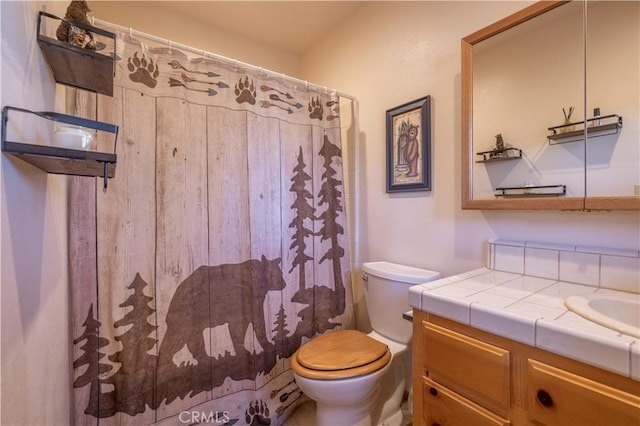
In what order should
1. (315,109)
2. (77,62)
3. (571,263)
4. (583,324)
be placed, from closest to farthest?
(583,324)
(77,62)
(571,263)
(315,109)

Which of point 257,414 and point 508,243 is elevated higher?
point 508,243

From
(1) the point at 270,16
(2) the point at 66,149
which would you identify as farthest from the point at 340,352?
(1) the point at 270,16

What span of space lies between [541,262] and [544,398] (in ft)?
1.90

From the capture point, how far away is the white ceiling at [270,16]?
1.90m

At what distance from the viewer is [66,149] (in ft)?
2.03

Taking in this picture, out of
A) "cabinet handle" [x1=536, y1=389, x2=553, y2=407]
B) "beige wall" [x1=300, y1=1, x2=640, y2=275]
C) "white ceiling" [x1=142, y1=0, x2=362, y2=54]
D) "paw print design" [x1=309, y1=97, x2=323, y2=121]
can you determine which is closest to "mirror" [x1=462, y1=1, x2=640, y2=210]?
"beige wall" [x1=300, y1=1, x2=640, y2=275]

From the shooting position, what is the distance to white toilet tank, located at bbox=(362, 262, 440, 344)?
142cm

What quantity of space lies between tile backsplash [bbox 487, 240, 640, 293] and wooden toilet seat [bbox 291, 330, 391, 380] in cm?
66

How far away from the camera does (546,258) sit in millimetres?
1076

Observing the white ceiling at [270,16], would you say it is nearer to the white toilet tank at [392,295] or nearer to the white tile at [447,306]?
the white toilet tank at [392,295]

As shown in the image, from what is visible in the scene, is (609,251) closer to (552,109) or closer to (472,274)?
(472,274)

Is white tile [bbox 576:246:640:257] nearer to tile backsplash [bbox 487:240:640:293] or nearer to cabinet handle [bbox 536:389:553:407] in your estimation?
tile backsplash [bbox 487:240:640:293]

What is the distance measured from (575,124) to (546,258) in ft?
1.66

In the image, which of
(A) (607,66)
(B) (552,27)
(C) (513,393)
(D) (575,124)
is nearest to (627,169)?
(D) (575,124)
